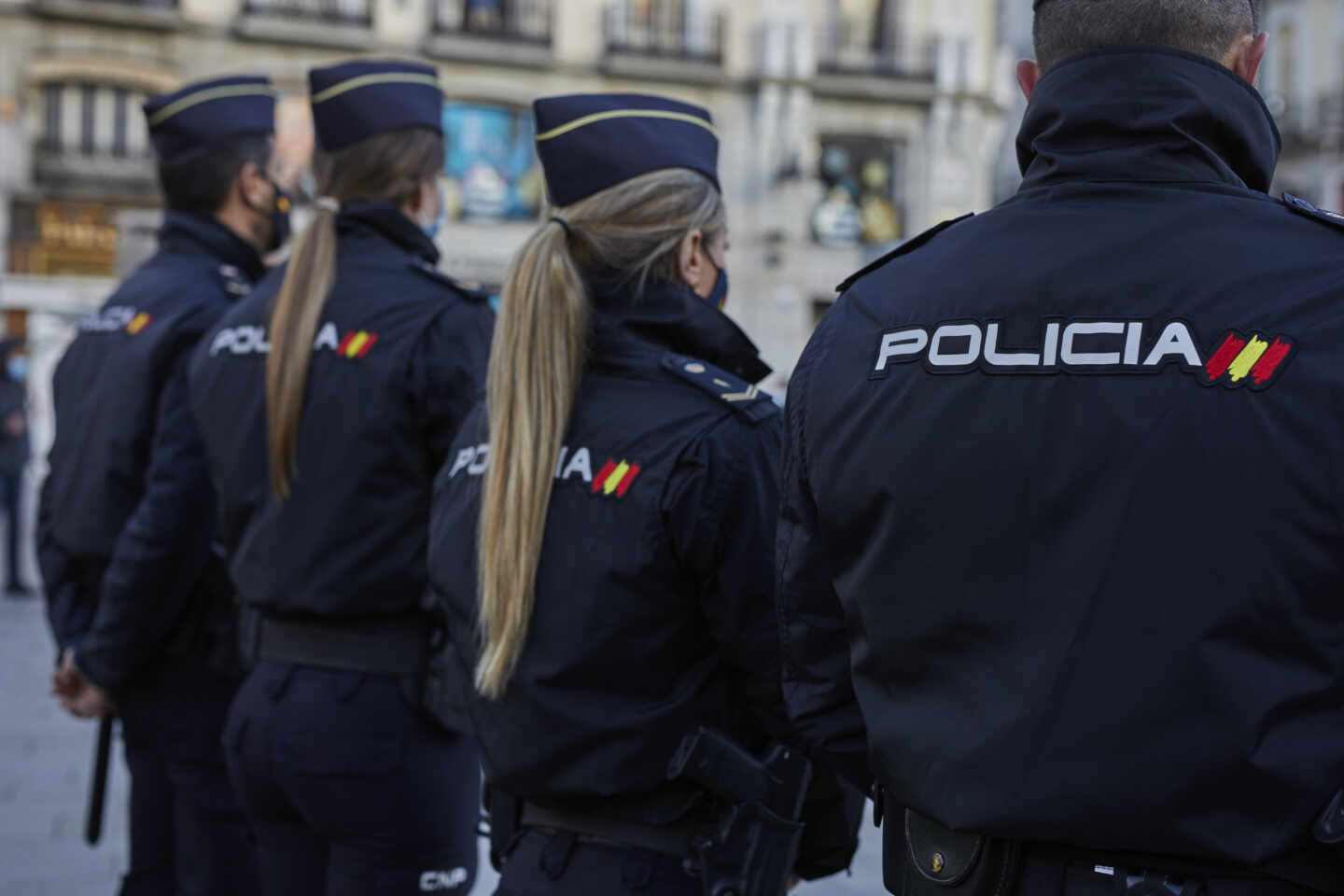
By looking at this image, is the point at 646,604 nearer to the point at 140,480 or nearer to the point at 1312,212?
the point at 1312,212

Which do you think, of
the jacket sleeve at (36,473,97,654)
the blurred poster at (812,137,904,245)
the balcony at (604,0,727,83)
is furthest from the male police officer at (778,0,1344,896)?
the blurred poster at (812,137,904,245)

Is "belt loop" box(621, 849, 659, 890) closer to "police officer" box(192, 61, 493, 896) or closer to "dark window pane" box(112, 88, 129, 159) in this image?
"police officer" box(192, 61, 493, 896)

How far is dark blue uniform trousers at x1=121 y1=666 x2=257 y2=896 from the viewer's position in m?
3.57

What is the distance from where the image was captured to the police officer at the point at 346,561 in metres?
2.91

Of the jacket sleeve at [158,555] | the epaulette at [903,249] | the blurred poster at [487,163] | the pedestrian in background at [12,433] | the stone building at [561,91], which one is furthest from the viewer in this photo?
the blurred poster at [487,163]

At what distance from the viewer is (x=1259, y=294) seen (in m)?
1.56

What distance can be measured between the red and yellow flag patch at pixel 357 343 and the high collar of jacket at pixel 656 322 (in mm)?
752

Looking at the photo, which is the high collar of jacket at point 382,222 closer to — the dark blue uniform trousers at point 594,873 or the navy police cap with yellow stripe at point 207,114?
the navy police cap with yellow stripe at point 207,114

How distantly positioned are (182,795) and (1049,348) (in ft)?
9.05

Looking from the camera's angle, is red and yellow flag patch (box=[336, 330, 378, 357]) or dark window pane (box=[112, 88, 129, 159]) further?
dark window pane (box=[112, 88, 129, 159])

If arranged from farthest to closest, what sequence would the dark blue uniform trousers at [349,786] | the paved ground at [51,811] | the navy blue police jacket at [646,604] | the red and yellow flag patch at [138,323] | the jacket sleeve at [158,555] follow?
the paved ground at [51,811] → the red and yellow flag patch at [138,323] → the jacket sleeve at [158,555] → the dark blue uniform trousers at [349,786] → the navy blue police jacket at [646,604]

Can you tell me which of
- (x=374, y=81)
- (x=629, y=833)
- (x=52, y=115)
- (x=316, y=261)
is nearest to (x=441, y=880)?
(x=629, y=833)

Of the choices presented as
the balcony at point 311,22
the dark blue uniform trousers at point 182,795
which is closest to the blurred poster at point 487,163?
the balcony at point 311,22

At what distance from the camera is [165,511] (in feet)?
11.5
